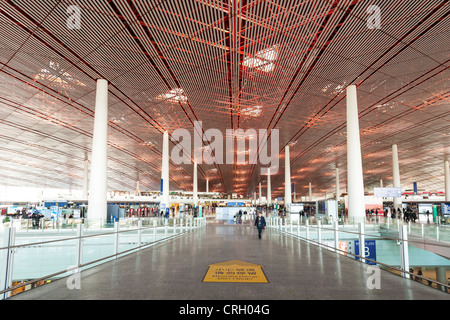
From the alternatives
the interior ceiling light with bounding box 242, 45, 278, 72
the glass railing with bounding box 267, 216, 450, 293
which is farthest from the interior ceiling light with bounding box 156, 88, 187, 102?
the glass railing with bounding box 267, 216, 450, 293

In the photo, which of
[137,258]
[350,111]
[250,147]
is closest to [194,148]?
[250,147]

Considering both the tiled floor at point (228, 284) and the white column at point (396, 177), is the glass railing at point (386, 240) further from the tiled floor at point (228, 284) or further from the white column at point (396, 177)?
the white column at point (396, 177)

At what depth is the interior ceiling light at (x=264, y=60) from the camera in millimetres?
15180

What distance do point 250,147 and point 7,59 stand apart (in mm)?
28044

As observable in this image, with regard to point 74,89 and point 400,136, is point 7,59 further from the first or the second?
point 400,136

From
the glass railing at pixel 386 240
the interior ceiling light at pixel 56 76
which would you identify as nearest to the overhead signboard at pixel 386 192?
the glass railing at pixel 386 240

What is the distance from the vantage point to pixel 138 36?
1353 centimetres

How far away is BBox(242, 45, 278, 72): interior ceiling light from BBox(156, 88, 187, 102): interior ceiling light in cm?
572

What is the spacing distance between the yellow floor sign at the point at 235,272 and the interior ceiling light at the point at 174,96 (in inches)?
595

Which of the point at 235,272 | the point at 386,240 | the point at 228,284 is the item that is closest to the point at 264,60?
the point at 386,240

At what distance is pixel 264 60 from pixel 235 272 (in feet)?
41.5

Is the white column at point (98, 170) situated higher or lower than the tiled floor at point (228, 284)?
higher

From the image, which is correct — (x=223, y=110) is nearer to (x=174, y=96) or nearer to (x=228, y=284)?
(x=174, y=96)

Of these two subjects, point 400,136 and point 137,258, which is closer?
point 137,258
